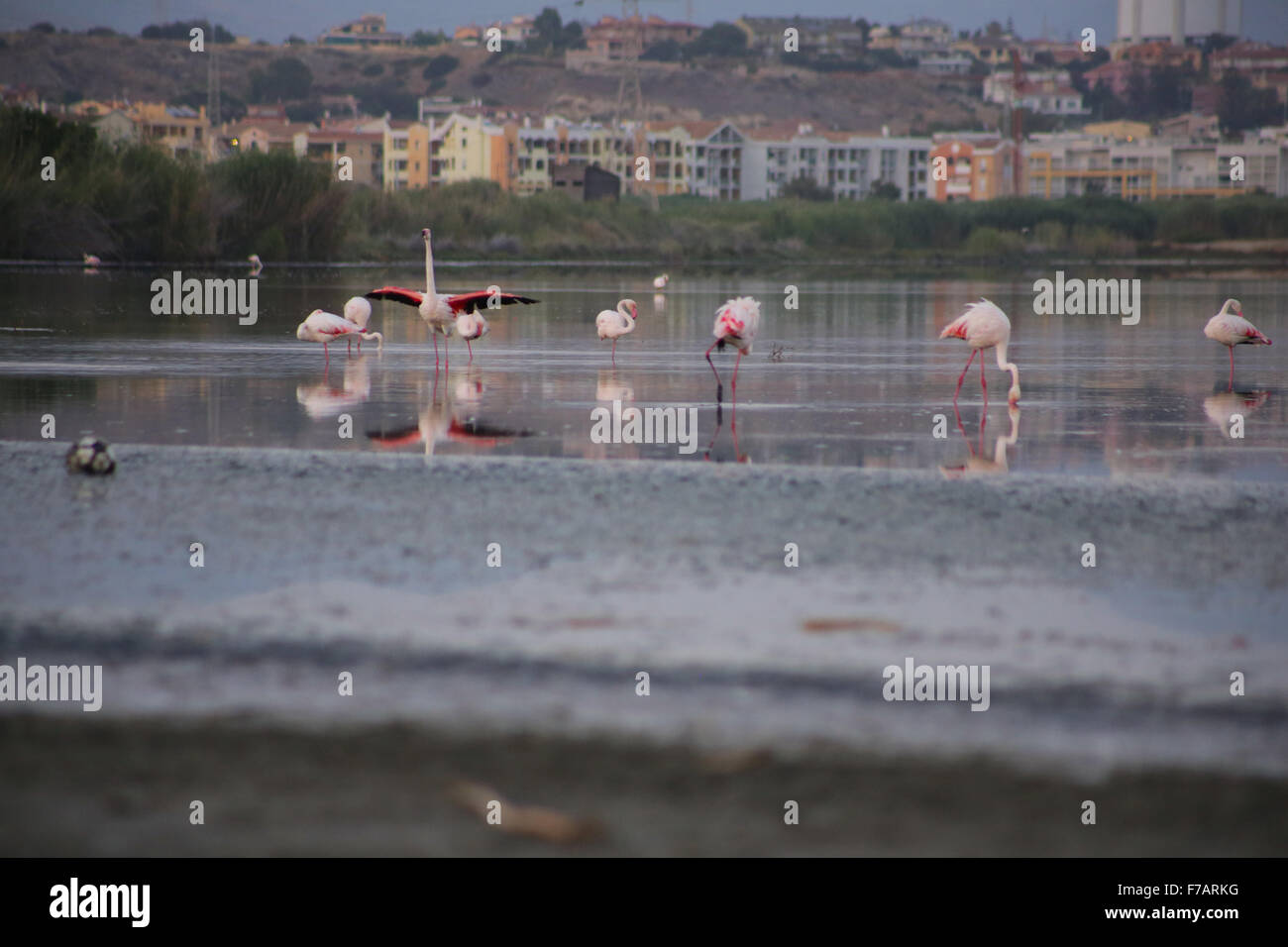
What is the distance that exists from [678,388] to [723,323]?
0.94m

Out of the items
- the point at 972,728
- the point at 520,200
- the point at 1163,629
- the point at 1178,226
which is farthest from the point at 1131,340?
the point at 1178,226

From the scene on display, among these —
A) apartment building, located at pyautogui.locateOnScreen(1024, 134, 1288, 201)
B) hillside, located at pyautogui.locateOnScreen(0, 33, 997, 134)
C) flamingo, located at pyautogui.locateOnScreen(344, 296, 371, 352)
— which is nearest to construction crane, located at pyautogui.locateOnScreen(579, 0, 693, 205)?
hillside, located at pyautogui.locateOnScreen(0, 33, 997, 134)

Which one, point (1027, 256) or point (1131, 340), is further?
point (1027, 256)

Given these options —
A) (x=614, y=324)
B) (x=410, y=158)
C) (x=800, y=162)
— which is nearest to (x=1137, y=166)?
(x=800, y=162)

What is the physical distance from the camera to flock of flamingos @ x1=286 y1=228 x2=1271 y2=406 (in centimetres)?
1320

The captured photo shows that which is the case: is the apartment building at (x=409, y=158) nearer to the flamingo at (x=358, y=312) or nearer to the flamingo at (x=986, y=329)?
the flamingo at (x=358, y=312)

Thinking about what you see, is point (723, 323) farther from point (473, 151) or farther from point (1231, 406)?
point (473, 151)

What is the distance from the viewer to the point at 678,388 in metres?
14.0

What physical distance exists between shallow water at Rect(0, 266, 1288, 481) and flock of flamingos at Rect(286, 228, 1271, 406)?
12.9 inches

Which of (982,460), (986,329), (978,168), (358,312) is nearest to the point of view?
(982,460)

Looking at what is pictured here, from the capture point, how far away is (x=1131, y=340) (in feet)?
67.8

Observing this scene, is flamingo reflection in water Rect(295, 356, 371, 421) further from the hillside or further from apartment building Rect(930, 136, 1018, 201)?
the hillside
